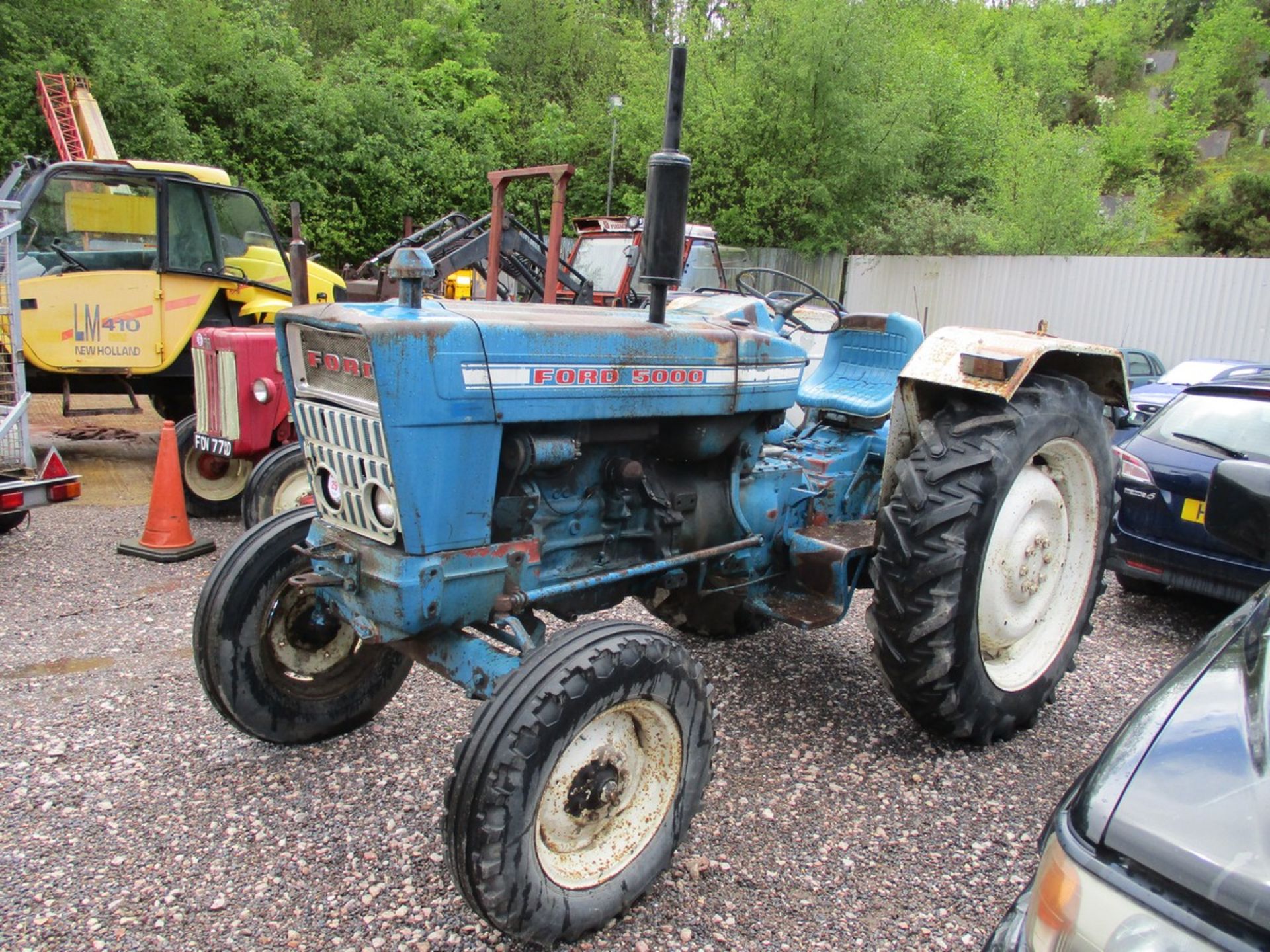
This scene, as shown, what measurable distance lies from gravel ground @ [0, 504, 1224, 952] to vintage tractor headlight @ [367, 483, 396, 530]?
0.95 metres

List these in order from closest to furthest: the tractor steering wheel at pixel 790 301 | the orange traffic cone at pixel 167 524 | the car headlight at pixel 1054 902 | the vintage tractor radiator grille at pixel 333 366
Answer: the car headlight at pixel 1054 902 < the vintage tractor radiator grille at pixel 333 366 < the tractor steering wheel at pixel 790 301 < the orange traffic cone at pixel 167 524

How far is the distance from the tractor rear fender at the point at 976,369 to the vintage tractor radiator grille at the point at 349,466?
182cm

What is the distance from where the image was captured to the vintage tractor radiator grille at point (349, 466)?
7.84ft

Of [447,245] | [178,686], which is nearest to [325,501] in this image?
[178,686]

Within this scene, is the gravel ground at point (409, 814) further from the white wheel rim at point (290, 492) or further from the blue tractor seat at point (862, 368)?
the blue tractor seat at point (862, 368)

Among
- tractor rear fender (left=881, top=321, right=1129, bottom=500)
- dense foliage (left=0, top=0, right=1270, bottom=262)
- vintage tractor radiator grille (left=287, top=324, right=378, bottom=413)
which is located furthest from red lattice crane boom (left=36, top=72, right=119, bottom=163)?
tractor rear fender (left=881, top=321, right=1129, bottom=500)

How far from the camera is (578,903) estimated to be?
221cm

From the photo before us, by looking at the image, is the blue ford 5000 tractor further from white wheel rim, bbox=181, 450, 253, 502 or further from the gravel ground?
white wheel rim, bbox=181, 450, 253, 502

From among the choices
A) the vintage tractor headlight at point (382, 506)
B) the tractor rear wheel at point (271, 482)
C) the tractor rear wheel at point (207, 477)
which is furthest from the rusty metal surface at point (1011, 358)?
the tractor rear wheel at point (207, 477)

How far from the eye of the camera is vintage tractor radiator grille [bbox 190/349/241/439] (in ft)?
16.8

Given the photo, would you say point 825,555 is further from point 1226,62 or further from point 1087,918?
point 1226,62

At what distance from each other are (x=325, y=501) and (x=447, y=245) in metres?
5.53

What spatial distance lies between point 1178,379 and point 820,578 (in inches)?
330

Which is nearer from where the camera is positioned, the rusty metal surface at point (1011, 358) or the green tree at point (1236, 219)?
the rusty metal surface at point (1011, 358)
